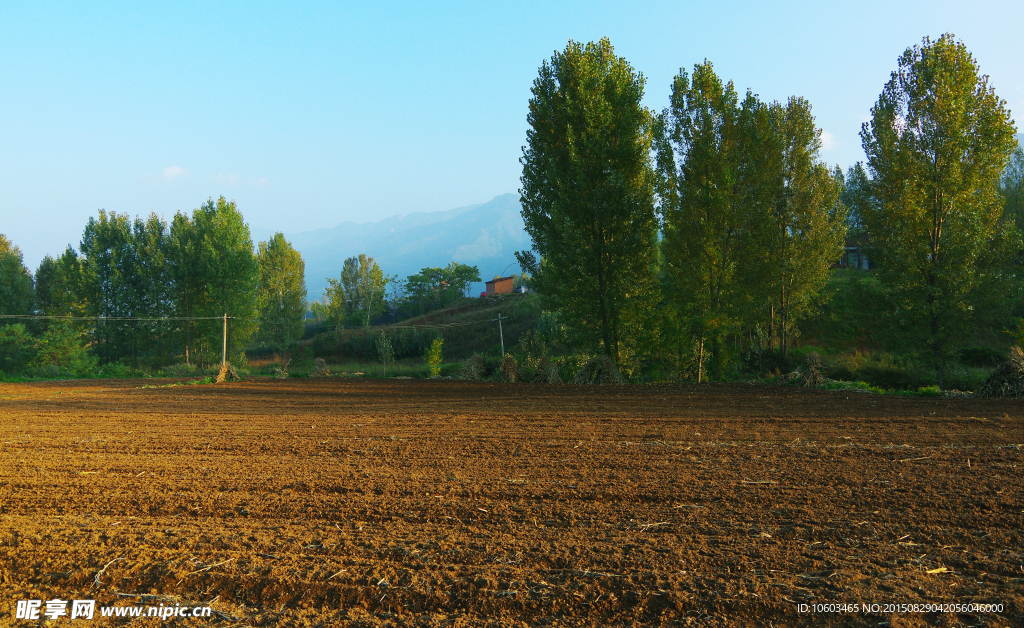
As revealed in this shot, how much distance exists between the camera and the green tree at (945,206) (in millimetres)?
17094

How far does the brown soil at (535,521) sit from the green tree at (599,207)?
10.3 meters

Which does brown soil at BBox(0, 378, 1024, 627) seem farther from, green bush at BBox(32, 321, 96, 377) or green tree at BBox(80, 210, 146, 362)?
green tree at BBox(80, 210, 146, 362)

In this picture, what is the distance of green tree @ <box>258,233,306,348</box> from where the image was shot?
159ft

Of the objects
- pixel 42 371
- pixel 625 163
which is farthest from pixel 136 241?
pixel 625 163

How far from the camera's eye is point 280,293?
5147 centimetres

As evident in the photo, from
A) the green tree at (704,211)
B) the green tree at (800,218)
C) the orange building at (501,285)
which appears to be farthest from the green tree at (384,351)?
the orange building at (501,285)

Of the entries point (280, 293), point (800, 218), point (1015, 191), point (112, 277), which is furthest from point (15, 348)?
point (1015, 191)

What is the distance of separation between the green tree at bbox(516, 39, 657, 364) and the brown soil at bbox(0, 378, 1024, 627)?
33.9 ft

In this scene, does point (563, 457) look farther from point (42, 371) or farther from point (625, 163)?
point (42, 371)

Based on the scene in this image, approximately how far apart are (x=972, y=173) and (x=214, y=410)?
81.1 feet

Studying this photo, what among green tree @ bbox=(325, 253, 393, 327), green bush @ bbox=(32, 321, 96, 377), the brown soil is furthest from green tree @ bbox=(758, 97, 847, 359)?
green tree @ bbox=(325, 253, 393, 327)

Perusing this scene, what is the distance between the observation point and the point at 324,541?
4777 mm

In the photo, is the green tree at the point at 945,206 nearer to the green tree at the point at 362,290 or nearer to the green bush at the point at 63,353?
the green bush at the point at 63,353

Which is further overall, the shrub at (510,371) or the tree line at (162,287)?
the tree line at (162,287)
